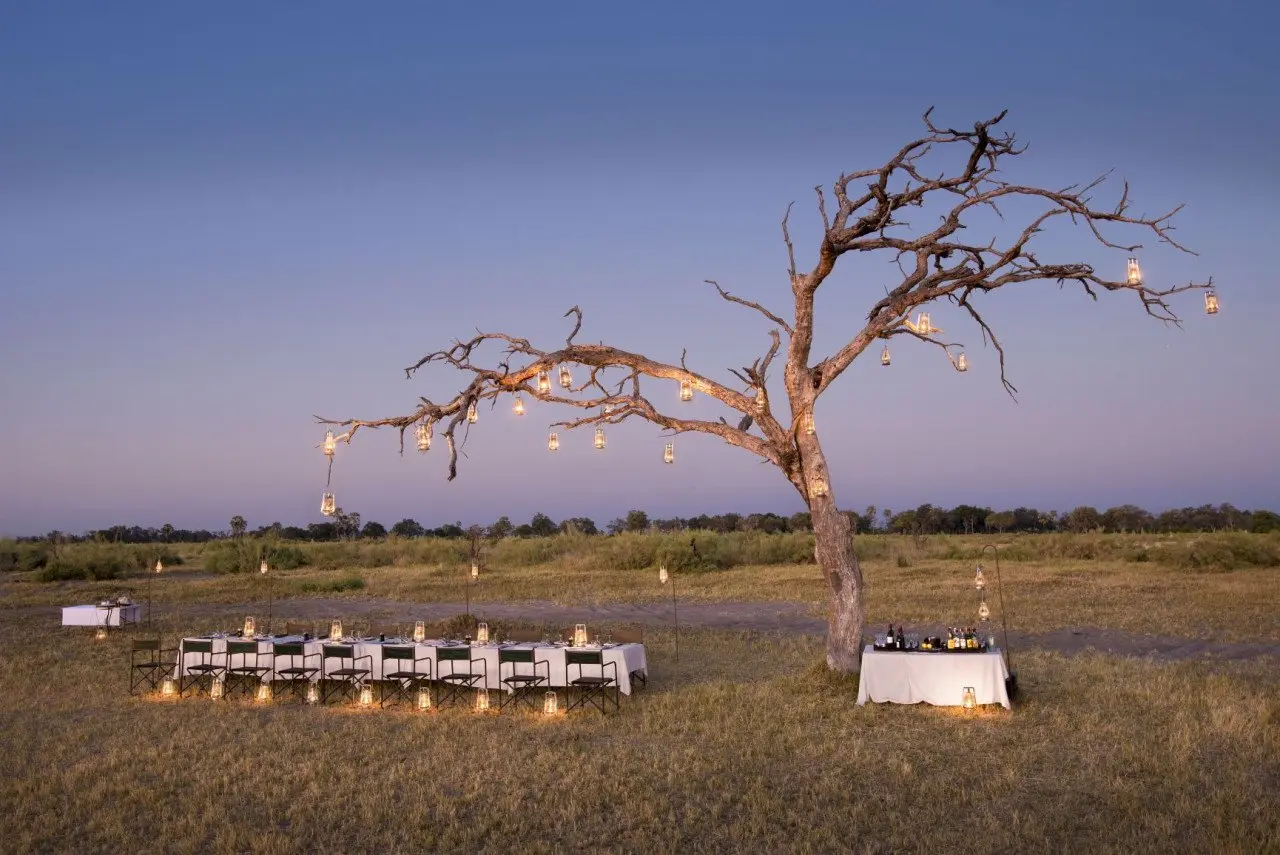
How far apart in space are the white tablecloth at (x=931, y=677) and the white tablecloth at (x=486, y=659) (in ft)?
8.99

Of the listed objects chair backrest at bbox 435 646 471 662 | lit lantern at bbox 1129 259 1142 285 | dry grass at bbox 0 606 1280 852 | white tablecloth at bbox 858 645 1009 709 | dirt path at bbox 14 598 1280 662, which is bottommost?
dirt path at bbox 14 598 1280 662

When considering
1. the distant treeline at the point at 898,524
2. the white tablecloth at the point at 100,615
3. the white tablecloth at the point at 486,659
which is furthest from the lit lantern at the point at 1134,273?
the distant treeline at the point at 898,524

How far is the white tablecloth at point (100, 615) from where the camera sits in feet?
60.0

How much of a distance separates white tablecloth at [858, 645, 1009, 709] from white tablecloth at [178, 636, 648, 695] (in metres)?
2.74

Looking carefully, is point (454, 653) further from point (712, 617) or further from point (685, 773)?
point (712, 617)

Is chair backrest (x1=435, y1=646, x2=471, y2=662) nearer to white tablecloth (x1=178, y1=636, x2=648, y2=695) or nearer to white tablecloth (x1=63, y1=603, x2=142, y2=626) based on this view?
white tablecloth (x1=178, y1=636, x2=648, y2=695)

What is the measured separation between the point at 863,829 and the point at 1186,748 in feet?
11.4

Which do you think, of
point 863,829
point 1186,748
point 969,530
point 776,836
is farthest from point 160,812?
point 969,530

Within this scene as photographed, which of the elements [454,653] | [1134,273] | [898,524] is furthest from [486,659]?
[898,524]

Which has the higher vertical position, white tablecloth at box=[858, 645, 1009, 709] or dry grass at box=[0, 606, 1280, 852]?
white tablecloth at box=[858, 645, 1009, 709]

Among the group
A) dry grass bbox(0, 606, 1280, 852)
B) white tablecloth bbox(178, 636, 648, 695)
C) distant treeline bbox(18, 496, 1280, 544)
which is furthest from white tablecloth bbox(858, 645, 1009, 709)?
distant treeline bbox(18, 496, 1280, 544)

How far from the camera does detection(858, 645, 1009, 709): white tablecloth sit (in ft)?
32.0

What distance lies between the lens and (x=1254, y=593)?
20.1 metres

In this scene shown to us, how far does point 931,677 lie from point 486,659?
5044 millimetres
